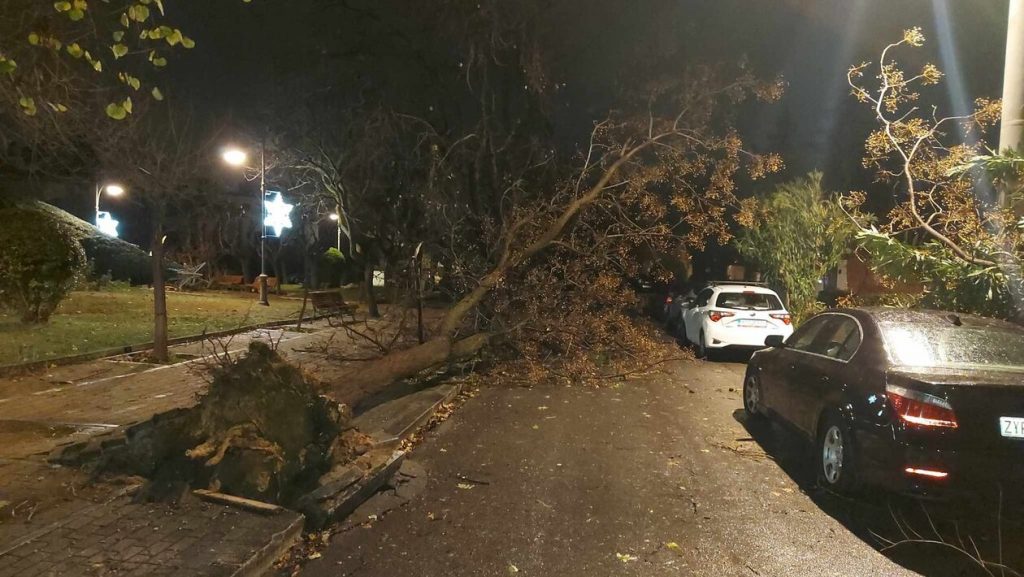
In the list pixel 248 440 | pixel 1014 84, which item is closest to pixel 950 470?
pixel 1014 84

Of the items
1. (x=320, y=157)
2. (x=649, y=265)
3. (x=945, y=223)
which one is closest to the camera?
(x=945, y=223)

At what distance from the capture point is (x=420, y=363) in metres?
9.86

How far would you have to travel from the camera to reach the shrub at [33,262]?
498 inches

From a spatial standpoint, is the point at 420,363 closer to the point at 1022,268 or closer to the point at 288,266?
the point at 1022,268

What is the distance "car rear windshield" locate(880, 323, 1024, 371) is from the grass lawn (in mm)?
9946

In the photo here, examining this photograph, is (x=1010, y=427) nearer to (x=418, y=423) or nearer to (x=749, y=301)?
(x=418, y=423)

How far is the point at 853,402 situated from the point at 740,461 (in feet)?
5.46

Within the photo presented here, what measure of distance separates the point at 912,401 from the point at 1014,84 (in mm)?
3902

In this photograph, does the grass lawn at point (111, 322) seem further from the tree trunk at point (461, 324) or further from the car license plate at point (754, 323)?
the car license plate at point (754, 323)

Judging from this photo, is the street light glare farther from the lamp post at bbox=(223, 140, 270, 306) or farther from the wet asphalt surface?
the wet asphalt surface

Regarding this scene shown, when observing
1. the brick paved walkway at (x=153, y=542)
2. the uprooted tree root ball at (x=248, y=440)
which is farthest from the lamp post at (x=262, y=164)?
the brick paved walkway at (x=153, y=542)

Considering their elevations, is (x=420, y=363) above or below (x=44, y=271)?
below

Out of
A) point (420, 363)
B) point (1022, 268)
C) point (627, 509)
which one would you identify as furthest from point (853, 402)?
point (420, 363)

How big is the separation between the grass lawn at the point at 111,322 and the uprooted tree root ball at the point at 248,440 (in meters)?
6.18
